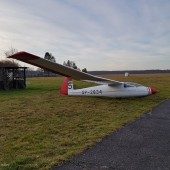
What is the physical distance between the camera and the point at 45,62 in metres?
9.93

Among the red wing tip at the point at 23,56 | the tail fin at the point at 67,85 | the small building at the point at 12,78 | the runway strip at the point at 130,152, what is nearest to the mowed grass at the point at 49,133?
the runway strip at the point at 130,152

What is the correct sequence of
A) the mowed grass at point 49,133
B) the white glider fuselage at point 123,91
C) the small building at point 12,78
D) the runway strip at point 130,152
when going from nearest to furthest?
1. the runway strip at point 130,152
2. the mowed grass at point 49,133
3. the white glider fuselage at point 123,91
4. the small building at point 12,78

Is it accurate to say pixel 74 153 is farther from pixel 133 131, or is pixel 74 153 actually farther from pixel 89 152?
pixel 133 131

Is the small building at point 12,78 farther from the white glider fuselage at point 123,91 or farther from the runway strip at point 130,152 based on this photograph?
the runway strip at point 130,152

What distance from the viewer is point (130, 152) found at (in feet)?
16.5

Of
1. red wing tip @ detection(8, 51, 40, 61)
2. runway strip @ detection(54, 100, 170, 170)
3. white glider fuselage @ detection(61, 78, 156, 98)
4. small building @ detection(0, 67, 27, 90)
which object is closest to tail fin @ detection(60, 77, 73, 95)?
white glider fuselage @ detection(61, 78, 156, 98)

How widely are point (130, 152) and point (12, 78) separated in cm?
2104

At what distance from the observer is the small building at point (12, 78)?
23078mm

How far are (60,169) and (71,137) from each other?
2089mm

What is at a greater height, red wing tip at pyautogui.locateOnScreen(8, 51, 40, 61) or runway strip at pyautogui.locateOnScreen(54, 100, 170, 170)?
red wing tip at pyautogui.locateOnScreen(8, 51, 40, 61)

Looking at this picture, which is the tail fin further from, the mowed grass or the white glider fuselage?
the mowed grass

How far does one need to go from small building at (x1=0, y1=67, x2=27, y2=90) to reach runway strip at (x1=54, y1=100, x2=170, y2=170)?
59.8 ft

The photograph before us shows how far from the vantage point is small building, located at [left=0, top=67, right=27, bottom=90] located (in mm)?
23078

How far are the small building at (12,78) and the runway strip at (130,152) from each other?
59.8ft
